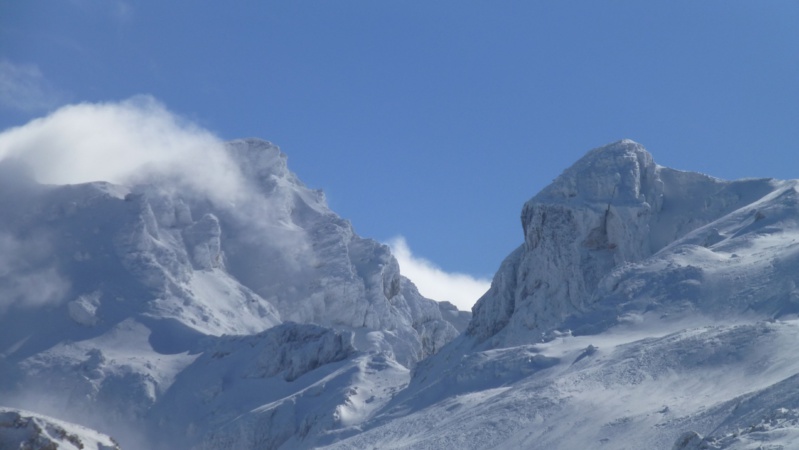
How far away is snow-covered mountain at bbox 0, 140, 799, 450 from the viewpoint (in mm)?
45188

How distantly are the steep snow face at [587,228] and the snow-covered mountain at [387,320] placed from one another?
16 centimetres

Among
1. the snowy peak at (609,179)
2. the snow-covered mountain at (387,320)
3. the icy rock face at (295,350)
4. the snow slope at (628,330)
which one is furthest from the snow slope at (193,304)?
the snowy peak at (609,179)

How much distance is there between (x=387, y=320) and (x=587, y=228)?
44044mm

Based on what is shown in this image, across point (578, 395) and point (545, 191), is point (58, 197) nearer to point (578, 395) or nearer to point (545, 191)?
point (545, 191)

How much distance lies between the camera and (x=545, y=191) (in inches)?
3142

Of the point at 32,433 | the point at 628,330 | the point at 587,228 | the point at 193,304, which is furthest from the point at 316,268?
the point at 32,433

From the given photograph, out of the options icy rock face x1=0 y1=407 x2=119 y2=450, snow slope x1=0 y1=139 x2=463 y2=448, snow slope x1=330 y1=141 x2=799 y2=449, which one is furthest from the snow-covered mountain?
icy rock face x1=0 y1=407 x2=119 y2=450

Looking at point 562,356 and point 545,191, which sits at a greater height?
point 545,191

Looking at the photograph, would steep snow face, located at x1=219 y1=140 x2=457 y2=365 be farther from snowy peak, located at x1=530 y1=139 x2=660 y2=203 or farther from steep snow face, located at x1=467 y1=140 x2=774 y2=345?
snowy peak, located at x1=530 y1=139 x2=660 y2=203

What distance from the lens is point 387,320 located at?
116500mm

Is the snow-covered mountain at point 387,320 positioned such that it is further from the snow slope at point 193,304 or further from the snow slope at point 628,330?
the snow slope at point 193,304

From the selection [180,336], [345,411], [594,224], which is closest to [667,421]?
[345,411]

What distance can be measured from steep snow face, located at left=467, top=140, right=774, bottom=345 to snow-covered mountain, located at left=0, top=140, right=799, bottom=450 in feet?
0.52

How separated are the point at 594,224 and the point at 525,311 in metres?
7.98
